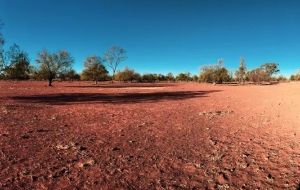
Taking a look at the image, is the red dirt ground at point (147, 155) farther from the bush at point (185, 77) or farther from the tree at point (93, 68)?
the bush at point (185, 77)

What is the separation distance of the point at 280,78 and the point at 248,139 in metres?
176

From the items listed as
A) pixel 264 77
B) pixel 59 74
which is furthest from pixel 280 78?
pixel 59 74

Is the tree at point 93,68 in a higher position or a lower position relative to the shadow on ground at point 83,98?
higher

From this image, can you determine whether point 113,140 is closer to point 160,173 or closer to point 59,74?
point 160,173

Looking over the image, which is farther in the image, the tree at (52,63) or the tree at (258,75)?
the tree at (258,75)

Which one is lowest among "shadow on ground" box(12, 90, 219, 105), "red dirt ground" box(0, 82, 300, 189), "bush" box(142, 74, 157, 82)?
"red dirt ground" box(0, 82, 300, 189)

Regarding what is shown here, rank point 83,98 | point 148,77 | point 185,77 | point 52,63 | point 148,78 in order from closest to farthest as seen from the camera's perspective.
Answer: point 83,98 → point 52,63 → point 148,78 → point 148,77 → point 185,77

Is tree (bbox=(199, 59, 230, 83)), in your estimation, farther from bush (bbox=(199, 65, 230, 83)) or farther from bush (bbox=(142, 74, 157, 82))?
bush (bbox=(142, 74, 157, 82))

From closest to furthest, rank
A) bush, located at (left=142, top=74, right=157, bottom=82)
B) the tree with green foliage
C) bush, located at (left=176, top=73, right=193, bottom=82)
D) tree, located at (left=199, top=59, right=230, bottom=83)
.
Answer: tree, located at (left=199, top=59, right=230, bottom=83) → bush, located at (left=142, top=74, right=157, bottom=82) → the tree with green foliage → bush, located at (left=176, top=73, right=193, bottom=82)

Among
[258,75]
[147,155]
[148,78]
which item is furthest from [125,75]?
[147,155]

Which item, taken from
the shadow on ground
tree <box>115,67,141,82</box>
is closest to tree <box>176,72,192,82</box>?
tree <box>115,67,141,82</box>

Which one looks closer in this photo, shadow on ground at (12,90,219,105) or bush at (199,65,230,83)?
shadow on ground at (12,90,219,105)

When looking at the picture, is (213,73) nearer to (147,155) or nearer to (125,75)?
(125,75)

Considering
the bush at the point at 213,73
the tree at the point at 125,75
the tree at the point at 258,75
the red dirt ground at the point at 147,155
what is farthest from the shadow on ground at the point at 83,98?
the tree at the point at 258,75
